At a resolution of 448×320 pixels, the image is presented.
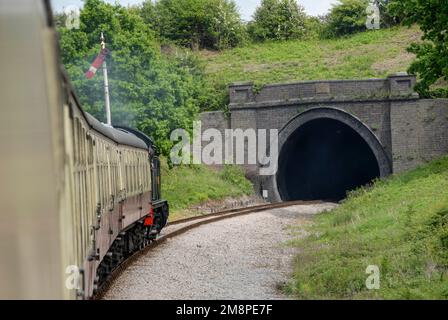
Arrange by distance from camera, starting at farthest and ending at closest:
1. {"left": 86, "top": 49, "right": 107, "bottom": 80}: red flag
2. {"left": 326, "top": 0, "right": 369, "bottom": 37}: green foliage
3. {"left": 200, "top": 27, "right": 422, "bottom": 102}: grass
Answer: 1. {"left": 326, "top": 0, "right": 369, "bottom": 37}: green foliage
2. {"left": 200, "top": 27, "right": 422, "bottom": 102}: grass
3. {"left": 86, "top": 49, "right": 107, "bottom": 80}: red flag

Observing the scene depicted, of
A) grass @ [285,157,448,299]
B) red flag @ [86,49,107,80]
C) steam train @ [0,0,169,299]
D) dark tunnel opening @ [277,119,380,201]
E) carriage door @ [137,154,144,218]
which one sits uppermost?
red flag @ [86,49,107,80]

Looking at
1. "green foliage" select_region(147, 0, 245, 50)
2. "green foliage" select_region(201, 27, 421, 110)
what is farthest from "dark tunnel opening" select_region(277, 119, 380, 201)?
"green foliage" select_region(147, 0, 245, 50)

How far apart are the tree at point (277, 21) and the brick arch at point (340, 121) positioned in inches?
876

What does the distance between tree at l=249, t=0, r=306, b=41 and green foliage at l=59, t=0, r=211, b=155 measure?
94.2 feet

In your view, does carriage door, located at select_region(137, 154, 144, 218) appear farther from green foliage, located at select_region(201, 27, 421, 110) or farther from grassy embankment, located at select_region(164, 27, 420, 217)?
green foliage, located at select_region(201, 27, 421, 110)

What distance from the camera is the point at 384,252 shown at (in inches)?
587

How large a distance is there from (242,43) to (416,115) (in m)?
24.5

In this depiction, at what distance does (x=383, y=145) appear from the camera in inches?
1590

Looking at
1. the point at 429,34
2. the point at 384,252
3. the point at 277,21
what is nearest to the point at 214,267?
the point at 384,252

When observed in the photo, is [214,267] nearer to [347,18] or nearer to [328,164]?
[328,164]

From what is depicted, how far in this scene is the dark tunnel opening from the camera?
46.7 meters

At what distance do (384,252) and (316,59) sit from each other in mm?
39988

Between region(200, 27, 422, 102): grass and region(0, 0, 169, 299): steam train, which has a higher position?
region(200, 27, 422, 102): grass
